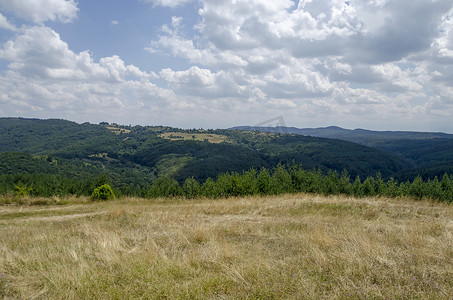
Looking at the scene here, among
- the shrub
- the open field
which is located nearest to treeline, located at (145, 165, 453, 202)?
the shrub

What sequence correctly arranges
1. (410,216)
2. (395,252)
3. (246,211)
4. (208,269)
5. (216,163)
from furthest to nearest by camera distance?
1. (216,163)
2. (246,211)
3. (410,216)
4. (395,252)
5. (208,269)

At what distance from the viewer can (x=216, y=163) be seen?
194625 mm

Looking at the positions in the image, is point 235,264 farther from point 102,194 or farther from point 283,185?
point 283,185

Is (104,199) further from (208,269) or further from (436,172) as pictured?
(436,172)

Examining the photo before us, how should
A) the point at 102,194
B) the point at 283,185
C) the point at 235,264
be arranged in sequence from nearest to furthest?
1. the point at 235,264
2. the point at 102,194
3. the point at 283,185

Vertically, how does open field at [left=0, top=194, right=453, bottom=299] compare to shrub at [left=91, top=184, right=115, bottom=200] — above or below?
above

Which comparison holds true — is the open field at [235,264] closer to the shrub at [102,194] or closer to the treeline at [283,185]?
the treeline at [283,185]

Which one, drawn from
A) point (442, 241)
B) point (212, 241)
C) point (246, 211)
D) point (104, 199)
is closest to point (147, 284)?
point (212, 241)

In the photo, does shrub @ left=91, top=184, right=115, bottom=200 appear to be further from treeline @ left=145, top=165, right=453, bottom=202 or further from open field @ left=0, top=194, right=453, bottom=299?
open field @ left=0, top=194, right=453, bottom=299

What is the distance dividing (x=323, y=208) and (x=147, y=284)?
390 inches

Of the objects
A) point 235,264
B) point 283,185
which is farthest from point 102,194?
point 235,264

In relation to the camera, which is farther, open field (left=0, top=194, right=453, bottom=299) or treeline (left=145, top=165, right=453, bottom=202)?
treeline (left=145, top=165, right=453, bottom=202)

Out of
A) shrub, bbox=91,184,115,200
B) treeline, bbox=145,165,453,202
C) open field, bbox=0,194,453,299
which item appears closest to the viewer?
open field, bbox=0,194,453,299

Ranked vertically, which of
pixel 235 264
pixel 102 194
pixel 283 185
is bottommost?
pixel 102 194
